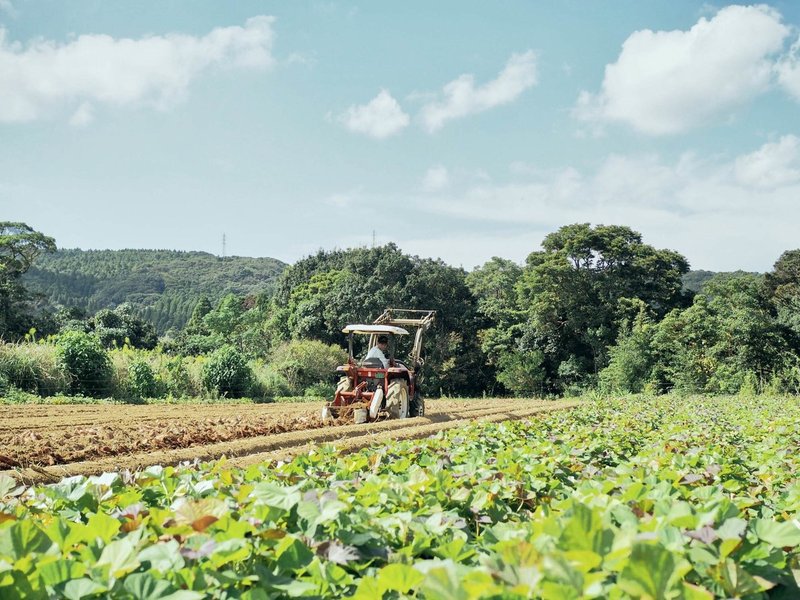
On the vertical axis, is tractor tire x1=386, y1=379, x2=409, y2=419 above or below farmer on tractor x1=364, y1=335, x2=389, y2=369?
below

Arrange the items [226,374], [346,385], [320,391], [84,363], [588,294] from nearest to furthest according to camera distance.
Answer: [346,385] → [84,363] → [226,374] → [320,391] → [588,294]

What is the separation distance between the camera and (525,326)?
35.8 m

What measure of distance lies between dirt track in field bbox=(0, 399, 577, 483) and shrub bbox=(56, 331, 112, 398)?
3584 mm

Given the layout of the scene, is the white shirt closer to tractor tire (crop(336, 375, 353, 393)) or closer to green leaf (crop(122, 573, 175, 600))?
tractor tire (crop(336, 375, 353, 393))

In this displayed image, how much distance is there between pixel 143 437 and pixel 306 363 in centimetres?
1865

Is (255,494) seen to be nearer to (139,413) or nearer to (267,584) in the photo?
(267,584)

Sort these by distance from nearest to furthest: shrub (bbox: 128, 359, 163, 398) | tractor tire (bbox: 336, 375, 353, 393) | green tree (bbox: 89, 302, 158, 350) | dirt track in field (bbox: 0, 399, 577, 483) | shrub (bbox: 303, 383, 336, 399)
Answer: dirt track in field (bbox: 0, 399, 577, 483) < tractor tire (bbox: 336, 375, 353, 393) < shrub (bbox: 128, 359, 163, 398) < shrub (bbox: 303, 383, 336, 399) < green tree (bbox: 89, 302, 158, 350)

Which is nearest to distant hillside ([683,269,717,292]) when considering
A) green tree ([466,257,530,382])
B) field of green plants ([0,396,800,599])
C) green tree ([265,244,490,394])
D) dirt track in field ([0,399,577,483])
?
green tree ([466,257,530,382])

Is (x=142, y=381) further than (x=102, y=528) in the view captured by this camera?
Yes

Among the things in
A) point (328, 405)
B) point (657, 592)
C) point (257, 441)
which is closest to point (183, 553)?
point (657, 592)

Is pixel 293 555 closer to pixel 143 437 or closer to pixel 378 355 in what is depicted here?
pixel 143 437

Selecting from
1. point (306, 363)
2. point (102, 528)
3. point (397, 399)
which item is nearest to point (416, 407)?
point (397, 399)

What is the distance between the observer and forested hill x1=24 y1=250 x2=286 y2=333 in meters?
93.5

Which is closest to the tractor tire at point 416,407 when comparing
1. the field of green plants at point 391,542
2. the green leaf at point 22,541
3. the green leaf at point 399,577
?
the field of green plants at point 391,542
